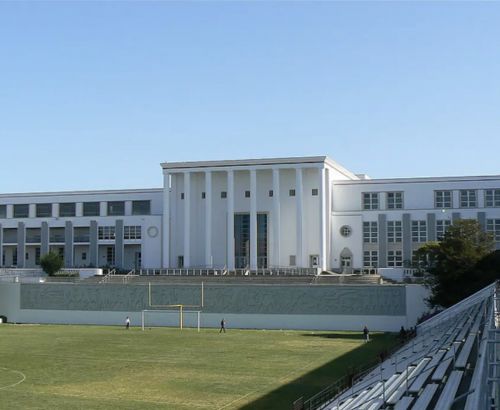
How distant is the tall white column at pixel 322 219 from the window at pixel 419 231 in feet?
30.2

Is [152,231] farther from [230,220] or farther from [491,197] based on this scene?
[491,197]

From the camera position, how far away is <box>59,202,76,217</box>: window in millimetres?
90406

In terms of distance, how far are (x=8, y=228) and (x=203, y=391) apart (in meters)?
69.7

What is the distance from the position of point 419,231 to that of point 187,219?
25.4 metres

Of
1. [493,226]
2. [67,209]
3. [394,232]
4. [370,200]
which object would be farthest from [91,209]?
[493,226]

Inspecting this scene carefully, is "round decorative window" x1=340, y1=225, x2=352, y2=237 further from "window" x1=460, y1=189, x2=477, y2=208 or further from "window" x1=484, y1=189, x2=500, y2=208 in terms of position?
"window" x1=484, y1=189, x2=500, y2=208

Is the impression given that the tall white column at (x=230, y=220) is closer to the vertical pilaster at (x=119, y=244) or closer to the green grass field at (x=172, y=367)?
the vertical pilaster at (x=119, y=244)

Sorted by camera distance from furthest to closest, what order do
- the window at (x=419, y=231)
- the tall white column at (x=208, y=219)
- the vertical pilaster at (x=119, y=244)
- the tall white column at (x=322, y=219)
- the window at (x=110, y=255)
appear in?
the window at (x=110, y=255)
the vertical pilaster at (x=119, y=244)
the tall white column at (x=208, y=219)
the tall white column at (x=322, y=219)
the window at (x=419, y=231)

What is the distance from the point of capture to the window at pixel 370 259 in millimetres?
77500

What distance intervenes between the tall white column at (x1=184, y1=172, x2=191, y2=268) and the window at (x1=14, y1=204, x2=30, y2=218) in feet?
75.3

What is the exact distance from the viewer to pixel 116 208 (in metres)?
89.2

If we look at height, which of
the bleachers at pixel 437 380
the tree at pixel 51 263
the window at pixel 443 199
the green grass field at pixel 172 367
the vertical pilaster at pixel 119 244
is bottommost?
the green grass field at pixel 172 367

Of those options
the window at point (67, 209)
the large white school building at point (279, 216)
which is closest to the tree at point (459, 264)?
the large white school building at point (279, 216)

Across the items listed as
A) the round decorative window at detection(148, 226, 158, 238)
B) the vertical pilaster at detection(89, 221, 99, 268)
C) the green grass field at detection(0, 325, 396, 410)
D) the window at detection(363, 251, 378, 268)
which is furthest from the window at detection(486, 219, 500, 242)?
the vertical pilaster at detection(89, 221, 99, 268)
